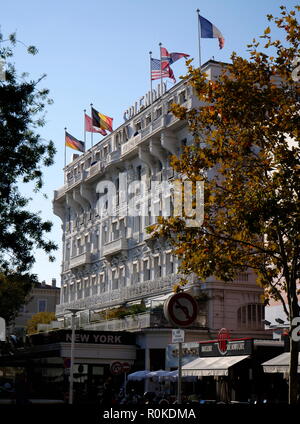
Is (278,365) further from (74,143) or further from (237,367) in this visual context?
(74,143)

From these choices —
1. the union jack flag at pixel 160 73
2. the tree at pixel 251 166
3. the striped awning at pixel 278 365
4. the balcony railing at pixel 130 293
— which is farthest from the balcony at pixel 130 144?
the tree at pixel 251 166

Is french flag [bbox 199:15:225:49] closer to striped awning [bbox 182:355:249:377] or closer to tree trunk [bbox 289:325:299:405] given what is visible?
striped awning [bbox 182:355:249:377]

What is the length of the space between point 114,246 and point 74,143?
33.3 feet

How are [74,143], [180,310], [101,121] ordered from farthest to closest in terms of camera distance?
[74,143], [101,121], [180,310]

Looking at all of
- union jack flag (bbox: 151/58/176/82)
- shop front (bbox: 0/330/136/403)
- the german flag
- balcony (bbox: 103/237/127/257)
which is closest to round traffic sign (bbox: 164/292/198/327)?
shop front (bbox: 0/330/136/403)

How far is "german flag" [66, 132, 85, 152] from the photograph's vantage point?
210 ft

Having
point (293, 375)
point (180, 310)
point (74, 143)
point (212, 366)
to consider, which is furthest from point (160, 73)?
point (180, 310)

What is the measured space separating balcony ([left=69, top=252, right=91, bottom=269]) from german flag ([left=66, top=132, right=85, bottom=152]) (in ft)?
31.4

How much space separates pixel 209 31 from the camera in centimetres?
4412

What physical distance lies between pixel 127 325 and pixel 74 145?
19887 millimetres

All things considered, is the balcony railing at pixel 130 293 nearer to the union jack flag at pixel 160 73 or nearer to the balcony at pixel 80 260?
the balcony at pixel 80 260

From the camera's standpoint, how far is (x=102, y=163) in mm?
63344

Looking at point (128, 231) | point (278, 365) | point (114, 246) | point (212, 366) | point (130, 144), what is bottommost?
point (278, 365)
